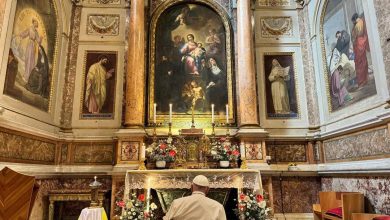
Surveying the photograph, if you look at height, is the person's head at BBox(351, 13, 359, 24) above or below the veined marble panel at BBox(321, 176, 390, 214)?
above

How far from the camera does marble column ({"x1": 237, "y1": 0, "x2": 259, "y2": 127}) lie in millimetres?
7855

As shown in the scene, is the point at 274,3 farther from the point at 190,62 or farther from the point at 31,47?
the point at 31,47

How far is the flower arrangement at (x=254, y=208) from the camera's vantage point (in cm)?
586

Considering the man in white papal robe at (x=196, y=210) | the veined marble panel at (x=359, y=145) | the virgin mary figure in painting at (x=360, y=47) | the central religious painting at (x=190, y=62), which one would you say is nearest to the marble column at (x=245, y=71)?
the central religious painting at (x=190, y=62)

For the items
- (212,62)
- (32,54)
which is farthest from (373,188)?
(32,54)

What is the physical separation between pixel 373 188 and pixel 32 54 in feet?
25.3

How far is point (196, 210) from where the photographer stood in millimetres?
3197

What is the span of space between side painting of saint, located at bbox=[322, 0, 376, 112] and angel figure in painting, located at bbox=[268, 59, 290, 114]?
1.16m

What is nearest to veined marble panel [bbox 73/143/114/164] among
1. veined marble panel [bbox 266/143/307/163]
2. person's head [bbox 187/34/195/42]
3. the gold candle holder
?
the gold candle holder

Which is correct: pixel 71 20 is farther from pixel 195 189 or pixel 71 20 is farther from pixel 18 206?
pixel 195 189

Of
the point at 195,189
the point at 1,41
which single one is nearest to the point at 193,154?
the point at 195,189

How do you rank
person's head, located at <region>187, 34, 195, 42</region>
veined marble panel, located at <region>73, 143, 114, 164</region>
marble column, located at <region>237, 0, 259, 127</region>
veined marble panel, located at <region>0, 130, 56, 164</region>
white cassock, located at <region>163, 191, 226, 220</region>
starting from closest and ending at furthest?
white cassock, located at <region>163, 191, 226, 220</region>, veined marble panel, located at <region>0, 130, 56, 164</region>, marble column, located at <region>237, 0, 259, 127</region>, veined marble panel, located at <region>73, 143, 114, 164</region>, person's head, located at <region>187, 34, 195, 42</region>

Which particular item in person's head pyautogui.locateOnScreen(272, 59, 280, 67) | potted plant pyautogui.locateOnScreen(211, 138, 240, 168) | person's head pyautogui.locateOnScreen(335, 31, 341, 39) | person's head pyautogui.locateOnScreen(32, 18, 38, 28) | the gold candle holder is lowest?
the gold candle holder

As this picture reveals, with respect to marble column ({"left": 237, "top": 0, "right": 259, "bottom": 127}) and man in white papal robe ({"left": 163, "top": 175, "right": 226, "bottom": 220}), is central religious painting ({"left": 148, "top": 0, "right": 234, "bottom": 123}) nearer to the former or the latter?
marble column ({"left": 237, "top": 0, "right": 259, "bottom": 127})
